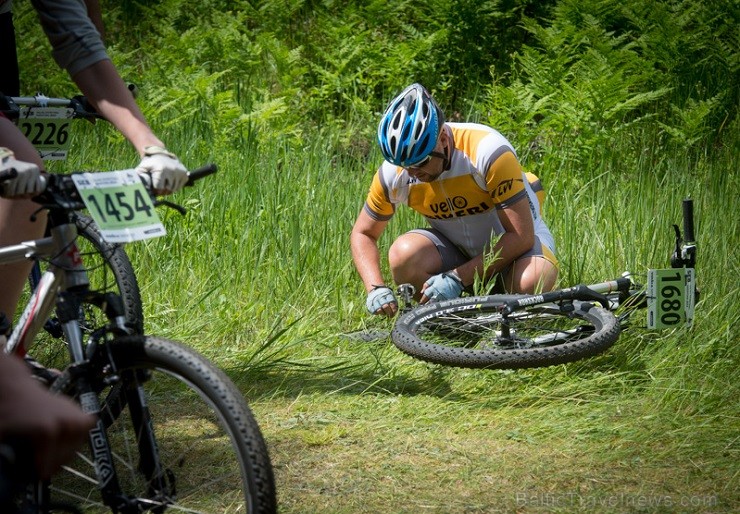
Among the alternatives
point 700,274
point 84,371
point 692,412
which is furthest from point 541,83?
point 84,371

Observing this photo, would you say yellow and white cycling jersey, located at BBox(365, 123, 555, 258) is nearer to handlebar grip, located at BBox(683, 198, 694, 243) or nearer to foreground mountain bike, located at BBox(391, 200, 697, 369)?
A: foreground mountain bike, located at BBox(391, 200, 697, 369)

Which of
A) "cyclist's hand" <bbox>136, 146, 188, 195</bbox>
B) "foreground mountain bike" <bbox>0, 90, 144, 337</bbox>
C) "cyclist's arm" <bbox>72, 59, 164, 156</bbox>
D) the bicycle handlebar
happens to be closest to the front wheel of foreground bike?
"foreground mountain bike" <bbox>0, 90, 144, 337</bbox>

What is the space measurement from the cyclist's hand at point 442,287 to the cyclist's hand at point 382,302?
0.19 metres

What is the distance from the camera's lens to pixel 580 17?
841 centimetres

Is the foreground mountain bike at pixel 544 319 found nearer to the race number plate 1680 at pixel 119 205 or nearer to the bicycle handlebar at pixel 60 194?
the race number plate 1680 at pixel 119 205

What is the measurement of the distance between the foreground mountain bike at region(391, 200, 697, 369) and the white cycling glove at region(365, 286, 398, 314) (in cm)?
12

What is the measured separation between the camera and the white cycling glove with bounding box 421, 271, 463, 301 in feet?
16.3

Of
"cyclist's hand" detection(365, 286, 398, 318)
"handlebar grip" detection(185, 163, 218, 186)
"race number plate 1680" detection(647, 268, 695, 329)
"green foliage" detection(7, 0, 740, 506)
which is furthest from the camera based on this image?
"cyclist's hand" detection(365, 286, 398, 318)

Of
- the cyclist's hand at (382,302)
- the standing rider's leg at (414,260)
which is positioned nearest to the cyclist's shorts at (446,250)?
the standing rider's leg at (414,260)

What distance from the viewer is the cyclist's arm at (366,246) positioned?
512cm

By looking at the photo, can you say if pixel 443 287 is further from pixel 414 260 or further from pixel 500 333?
pixel 500 333

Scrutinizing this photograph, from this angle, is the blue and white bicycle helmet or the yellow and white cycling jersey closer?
the blue and white bicycle helmet

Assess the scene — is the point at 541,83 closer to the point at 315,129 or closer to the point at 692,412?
the point at 315,129

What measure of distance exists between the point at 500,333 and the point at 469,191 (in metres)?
0.92
